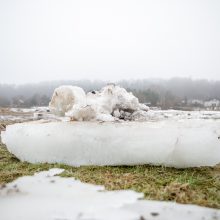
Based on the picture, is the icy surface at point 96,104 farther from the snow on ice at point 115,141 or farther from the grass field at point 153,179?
the grass field at point 153,179

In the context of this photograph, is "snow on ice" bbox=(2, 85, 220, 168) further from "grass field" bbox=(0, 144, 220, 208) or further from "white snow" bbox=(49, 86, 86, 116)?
"white snow" bbox=(49, 86, 86, 116)

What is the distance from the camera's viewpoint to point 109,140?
4.47 m

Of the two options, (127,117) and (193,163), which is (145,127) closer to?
(193,163)

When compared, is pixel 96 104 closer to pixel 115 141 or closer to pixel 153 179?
pixel 115 141

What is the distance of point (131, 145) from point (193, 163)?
82 centimetres

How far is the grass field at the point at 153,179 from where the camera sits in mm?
2998

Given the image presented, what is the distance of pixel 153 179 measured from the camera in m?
3.69

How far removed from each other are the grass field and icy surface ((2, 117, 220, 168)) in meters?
0.15

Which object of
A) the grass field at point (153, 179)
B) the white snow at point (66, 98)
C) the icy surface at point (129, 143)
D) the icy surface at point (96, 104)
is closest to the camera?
the grass field at point (153, 179)

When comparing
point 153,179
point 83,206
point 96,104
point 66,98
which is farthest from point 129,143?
point 66,98

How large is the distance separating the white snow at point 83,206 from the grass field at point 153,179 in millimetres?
171

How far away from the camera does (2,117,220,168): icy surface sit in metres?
4.24

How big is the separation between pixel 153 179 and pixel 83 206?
1.16 m

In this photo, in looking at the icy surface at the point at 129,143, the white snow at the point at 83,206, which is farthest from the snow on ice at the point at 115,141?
the white snow at the point at 83,206
